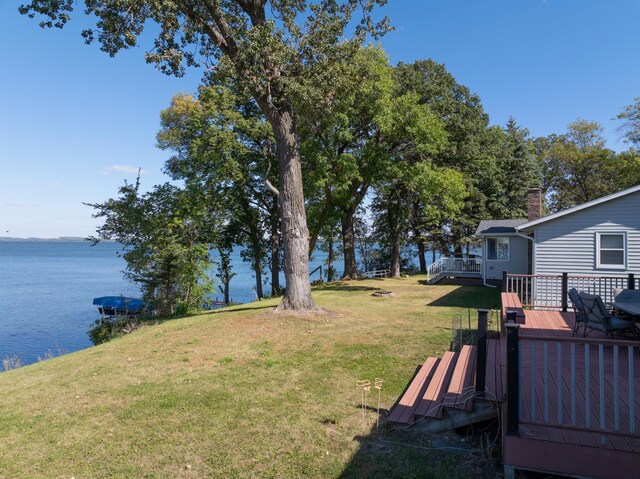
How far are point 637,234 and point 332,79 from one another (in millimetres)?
11017

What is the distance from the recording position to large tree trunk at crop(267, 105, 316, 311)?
1177cm

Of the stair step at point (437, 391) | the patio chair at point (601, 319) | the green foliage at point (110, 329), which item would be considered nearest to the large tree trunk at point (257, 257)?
the green foliage at point (110, 329)

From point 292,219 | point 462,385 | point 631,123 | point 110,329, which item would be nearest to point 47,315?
point 110,329

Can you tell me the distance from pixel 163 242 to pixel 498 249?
18700 mm

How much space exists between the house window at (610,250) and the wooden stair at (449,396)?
967 cm

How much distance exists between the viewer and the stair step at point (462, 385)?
14.9 feet

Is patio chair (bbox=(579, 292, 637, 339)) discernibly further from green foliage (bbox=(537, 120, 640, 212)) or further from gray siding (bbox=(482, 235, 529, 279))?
green foliage (bbox=(537, 120, 640, 212))

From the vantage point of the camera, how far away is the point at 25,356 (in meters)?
17.1

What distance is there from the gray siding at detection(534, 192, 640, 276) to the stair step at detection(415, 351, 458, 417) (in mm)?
9654

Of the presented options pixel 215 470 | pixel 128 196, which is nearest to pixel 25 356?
pixel 128 196

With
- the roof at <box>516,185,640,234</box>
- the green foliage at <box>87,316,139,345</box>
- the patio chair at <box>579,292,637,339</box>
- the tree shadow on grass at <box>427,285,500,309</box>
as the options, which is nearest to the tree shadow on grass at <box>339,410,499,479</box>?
the patio chair at <box>579,292,637,339</box>

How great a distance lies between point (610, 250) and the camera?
13.3m

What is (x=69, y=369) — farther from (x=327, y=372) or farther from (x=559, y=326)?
(x=559, y=326)

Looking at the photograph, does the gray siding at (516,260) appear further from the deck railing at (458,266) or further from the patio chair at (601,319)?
the patio chair at (601,319)
